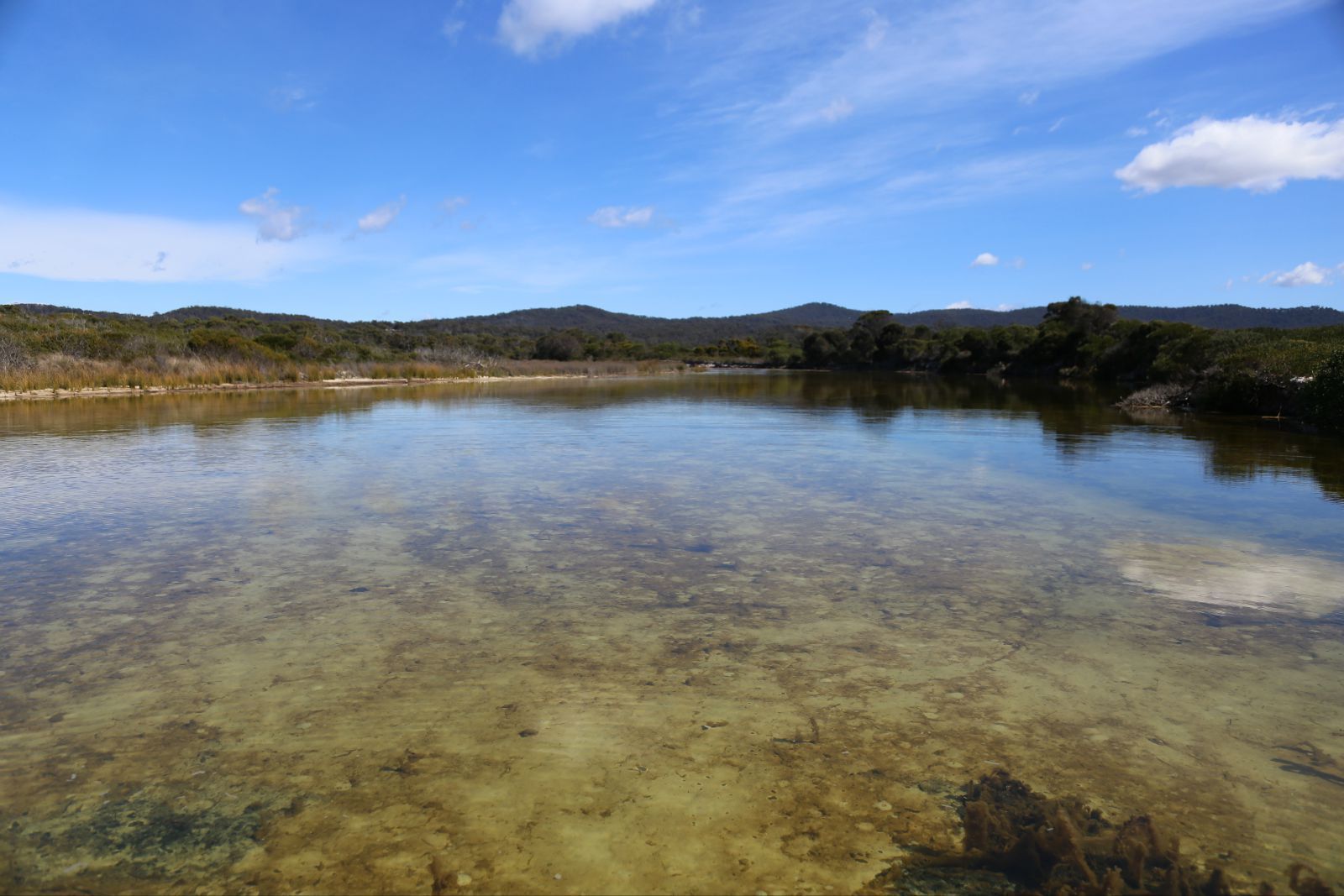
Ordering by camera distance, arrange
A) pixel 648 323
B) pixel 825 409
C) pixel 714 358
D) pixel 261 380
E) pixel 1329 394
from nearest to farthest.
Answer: pixel 1329 394 → pixel 825 409 → pixel 261 380 → pixel 714 358 → pixel 648 323

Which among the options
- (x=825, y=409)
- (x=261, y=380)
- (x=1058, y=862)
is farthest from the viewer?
(x=261, y=380)

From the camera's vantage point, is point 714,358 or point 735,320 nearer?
point 714,358

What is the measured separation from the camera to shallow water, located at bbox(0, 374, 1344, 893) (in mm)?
2416

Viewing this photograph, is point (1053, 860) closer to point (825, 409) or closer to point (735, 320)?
point (825, 409)

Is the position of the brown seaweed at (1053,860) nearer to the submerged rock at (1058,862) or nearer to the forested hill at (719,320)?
the submerged rock at (1058,862)

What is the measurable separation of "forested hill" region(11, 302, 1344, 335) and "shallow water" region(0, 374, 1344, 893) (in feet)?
198

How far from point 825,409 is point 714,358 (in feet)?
186

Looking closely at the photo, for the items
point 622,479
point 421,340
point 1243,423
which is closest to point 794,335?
point 421,340

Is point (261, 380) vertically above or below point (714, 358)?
below

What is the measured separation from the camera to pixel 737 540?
6.02 m

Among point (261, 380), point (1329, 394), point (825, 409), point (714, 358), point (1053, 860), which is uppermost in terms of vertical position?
point (714, 358)

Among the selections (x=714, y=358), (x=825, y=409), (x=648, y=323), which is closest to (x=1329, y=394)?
(x=825, y=409)

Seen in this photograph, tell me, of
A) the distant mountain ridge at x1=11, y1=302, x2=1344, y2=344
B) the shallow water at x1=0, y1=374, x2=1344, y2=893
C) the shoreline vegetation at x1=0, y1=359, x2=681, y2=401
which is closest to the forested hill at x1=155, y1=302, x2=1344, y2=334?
the distant mountain ridge at x1=11, y1=302, x2=1344, y2=344

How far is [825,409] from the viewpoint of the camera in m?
20.2
